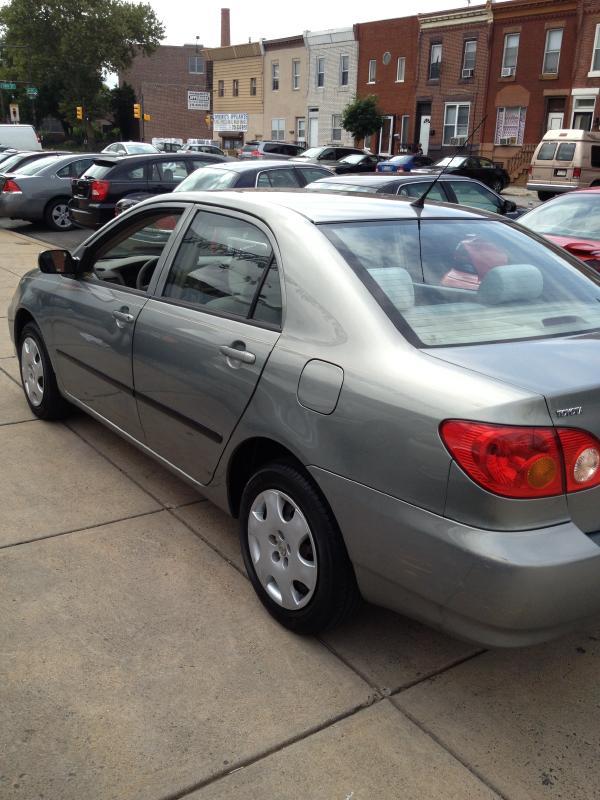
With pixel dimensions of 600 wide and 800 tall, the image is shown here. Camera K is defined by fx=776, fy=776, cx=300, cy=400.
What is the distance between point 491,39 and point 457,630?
4058 centimetres

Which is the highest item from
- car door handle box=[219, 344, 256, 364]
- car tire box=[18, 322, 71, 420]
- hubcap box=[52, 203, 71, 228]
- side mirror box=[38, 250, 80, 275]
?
side mirror box=[38, 250, 80, 275]

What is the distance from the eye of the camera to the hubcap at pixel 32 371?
16.7 ft

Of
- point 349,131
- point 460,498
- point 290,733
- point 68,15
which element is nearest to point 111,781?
point 290,733

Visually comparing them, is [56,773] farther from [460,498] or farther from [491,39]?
[491,39]

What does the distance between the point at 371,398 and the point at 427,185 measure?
7.96 m

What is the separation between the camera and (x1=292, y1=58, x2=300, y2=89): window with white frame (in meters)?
49.4

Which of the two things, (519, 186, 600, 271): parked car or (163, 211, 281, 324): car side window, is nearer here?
(163, 211, 281, 324): car side window

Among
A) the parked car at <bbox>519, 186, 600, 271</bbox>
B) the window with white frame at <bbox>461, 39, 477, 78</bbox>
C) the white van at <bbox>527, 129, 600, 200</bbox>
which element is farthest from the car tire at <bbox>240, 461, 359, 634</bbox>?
the window with white frame at <bbox>461, 39, 477, 78</bbox>

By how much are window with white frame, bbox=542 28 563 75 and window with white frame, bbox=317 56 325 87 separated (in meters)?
15.8

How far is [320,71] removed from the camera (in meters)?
47.6

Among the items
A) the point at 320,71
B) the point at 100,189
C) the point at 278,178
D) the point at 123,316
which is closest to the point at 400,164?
the point at 100,189

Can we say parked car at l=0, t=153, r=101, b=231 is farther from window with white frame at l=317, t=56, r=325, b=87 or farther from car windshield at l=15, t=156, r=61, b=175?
window with white frame at l=317, t=56, r=325, b=87

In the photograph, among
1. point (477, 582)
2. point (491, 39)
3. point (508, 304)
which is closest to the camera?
point (477, 582)

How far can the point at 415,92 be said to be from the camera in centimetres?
4141
